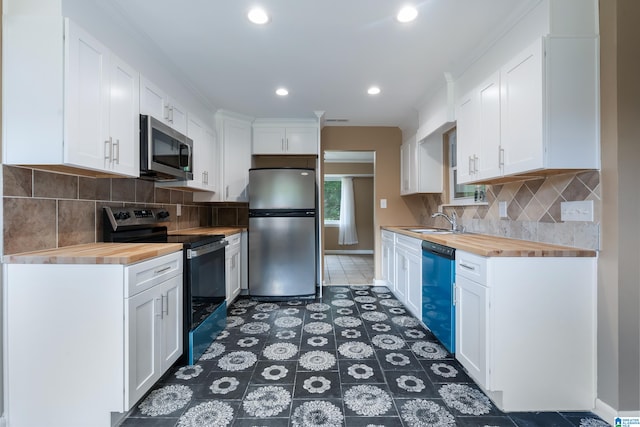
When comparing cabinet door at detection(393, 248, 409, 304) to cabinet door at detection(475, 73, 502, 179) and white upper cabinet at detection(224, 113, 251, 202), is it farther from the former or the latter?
white upper cabinet at detection(224, 113, 251, 202)

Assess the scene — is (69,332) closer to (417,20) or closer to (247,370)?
(247,370)

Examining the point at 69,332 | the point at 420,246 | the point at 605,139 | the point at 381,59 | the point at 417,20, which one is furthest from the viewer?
the point at 420,246

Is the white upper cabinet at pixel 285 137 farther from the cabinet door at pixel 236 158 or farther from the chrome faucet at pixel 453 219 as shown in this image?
the chrome faucet at pixel 453 219

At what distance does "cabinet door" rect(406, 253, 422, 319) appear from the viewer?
2600 millimetres

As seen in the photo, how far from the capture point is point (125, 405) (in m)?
1.40

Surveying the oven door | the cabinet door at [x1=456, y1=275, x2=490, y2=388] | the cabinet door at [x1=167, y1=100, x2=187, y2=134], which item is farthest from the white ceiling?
the cabinet door at [x1=456, y1=275, x2=490, y2=388]

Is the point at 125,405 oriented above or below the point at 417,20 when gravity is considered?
below

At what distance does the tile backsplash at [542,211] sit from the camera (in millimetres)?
1568

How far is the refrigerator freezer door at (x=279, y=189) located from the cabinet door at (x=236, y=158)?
1.22 ft

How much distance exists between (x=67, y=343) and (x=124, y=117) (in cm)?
131

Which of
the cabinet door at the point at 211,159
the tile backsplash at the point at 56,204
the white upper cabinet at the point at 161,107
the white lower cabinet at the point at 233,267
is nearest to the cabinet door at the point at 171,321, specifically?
the tile backsplash at the point at 56,204

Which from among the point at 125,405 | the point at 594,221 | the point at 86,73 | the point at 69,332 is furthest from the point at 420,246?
the point at 86,73

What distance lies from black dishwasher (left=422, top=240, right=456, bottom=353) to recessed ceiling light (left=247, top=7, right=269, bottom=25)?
1980 millimetres

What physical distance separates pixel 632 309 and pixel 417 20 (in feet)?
6.62
